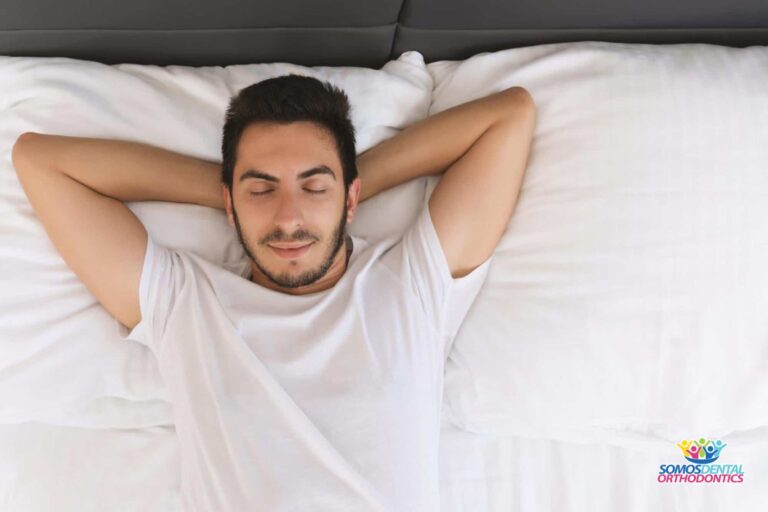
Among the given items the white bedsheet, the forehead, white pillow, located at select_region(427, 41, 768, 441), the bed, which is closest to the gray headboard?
the bed

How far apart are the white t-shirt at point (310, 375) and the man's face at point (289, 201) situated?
0.08 m

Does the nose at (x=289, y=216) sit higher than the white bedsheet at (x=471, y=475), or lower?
higher

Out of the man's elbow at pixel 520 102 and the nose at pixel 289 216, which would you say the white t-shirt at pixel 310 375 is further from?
the man's elbow at pixel 520 102

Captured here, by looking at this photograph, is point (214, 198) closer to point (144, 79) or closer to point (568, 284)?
point (144, 79)

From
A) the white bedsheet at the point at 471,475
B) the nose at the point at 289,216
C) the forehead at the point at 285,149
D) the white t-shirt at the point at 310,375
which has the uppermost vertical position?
the forehead at the point at 285,149

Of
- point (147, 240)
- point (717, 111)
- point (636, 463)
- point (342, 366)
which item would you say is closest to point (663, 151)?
point (717, 111)

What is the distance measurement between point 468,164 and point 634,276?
1.20 feet

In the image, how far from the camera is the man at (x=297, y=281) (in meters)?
1.13

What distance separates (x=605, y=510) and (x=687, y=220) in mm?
564

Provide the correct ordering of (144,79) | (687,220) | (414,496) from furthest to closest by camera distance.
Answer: (144,79) < (687,220) < (414,496)

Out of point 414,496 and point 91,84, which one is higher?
point 91,84

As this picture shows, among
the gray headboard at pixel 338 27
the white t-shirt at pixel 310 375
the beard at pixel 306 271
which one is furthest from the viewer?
the gray headboard at pixel 338 27

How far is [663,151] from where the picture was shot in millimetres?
1265

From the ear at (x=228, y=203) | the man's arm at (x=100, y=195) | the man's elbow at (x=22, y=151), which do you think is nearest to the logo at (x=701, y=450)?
the ear at (x=228, y=203)
